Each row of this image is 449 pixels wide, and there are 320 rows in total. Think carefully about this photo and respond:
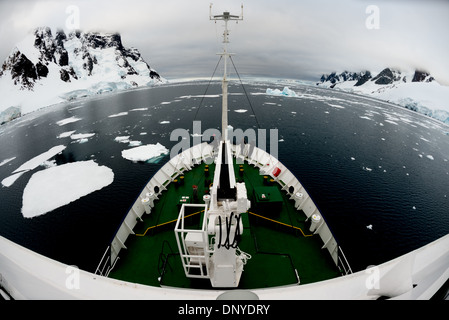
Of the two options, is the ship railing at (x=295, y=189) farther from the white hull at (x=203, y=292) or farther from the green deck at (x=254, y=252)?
the white hull at (x=203, y=292)

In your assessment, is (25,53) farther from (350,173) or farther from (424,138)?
(424,138)

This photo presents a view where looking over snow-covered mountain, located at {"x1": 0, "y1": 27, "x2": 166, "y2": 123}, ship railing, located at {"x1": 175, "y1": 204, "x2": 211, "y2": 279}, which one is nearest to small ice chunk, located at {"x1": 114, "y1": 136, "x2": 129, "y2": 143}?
ship railing, located at {"x1": 175, "y1": 204, "x2": 211, "y2": 279}

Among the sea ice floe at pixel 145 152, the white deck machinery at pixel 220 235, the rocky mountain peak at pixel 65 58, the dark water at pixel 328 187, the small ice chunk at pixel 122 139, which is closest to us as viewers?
the white deck machinery at pixel 220 235

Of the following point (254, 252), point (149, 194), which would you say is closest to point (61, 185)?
point (149, 194)

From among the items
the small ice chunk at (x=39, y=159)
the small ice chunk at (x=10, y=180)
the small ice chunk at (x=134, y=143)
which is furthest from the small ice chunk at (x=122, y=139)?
the small ice chunk at (x=10, y=180)

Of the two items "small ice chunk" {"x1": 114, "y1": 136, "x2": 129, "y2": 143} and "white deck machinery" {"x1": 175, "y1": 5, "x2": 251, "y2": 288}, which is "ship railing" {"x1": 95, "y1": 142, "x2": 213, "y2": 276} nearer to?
"white deck machinery" {"x1": 175, "y1": 5, "x2": 251, "y2": 288}

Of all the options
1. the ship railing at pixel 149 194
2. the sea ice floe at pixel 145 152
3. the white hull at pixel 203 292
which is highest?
the white hull at pixel 203 292

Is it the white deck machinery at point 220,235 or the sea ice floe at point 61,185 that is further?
the sea ice floe at point 61,185
